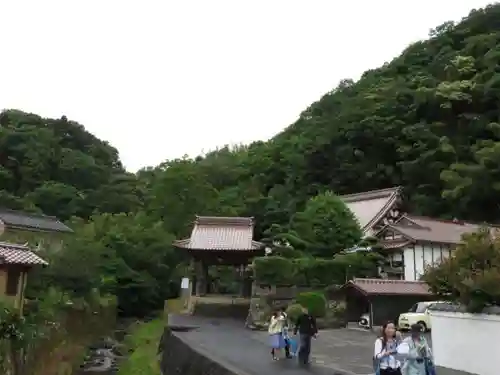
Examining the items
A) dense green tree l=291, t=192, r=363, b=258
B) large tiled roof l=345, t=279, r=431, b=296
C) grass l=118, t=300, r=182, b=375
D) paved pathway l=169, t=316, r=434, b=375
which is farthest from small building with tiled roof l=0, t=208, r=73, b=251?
large tiled roof l=345, t=279, r=431, b=296

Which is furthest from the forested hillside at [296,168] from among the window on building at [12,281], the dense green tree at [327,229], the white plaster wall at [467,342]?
the white plaster wall at [467,342]

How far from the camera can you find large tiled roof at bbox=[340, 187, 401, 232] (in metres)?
39.3

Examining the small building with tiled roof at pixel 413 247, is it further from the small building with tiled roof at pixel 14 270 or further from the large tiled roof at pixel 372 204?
the small building with tiled roof at pixel 14 270

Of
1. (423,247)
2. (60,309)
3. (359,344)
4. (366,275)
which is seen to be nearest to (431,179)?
(423,247)

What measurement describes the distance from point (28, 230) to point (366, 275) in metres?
23.8

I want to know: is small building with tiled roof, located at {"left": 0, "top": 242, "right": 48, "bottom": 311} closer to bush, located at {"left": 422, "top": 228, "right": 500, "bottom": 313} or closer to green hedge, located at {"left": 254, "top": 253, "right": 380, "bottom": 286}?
green hedge, located at {"left": 254, "top": 253, "right": 380, "bottom": 286}

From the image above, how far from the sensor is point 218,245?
33000mm

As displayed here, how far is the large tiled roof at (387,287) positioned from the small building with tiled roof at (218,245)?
8.53 m

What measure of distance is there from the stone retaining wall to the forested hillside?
10.0m

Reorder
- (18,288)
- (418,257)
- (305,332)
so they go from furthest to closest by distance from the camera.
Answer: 1. (418,257)
2. (18,288)
3. (305,332)

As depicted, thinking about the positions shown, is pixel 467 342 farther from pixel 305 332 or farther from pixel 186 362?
pixel 186 362

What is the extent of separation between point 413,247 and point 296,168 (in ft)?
75.8

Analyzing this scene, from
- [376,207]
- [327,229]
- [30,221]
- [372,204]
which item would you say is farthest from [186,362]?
[30,221]

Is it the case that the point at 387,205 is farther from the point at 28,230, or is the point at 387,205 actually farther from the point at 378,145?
the point at 28,230
